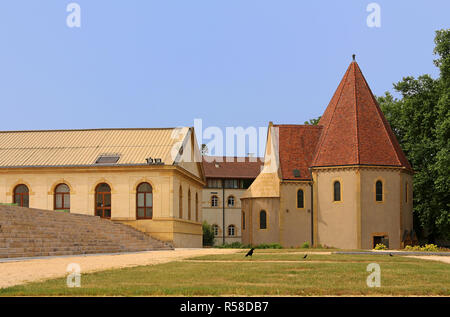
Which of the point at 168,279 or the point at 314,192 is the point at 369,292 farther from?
the point at 314,192

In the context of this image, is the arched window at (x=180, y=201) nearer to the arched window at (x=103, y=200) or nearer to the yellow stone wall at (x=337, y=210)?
the arched window at (x=103, y=200)

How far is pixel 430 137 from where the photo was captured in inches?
2147

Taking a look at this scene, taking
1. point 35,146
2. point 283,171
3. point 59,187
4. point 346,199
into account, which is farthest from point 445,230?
point 35,146

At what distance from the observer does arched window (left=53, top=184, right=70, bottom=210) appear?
50031 millimetres

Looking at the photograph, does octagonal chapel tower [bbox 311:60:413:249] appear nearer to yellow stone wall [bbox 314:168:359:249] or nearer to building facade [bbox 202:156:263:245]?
yellow stone wall [bbox 314:168:359:249]

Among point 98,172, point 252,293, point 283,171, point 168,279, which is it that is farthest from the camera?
point 283,171

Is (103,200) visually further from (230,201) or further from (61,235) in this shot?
(230,201)

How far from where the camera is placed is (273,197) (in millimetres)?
57938

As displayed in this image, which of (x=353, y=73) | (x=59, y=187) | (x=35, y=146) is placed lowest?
(x=59, y=187)

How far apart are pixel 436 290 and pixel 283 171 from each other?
4483 centimetres

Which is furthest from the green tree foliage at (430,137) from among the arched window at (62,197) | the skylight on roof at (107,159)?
the arched window at (62,197)

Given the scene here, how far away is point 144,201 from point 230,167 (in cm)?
4334

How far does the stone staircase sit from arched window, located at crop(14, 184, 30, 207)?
9051mm

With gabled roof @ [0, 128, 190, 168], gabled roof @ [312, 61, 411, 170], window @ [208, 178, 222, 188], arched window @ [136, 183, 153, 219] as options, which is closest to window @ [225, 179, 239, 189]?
window @ [208, 178, 222, 188]
